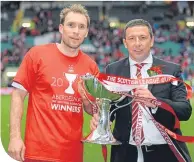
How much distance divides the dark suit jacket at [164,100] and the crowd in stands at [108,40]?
1469cm

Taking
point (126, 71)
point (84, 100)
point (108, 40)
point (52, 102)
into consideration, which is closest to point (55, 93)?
point (52, 102)

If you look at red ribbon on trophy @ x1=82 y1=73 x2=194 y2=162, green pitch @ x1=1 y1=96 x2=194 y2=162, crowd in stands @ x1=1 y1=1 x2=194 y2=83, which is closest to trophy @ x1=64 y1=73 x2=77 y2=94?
red ribbon on trophy @ x1=82 y1=73 x2=194 y2=162

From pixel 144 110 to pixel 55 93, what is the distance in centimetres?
52

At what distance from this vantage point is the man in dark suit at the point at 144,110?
6.91 feet

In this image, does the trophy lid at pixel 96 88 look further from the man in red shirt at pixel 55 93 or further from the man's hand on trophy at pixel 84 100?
the man in red shirt at pixel 55 93

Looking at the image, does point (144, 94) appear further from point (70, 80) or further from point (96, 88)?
point (70, 80)

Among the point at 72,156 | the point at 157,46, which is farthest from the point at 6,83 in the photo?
the point at 72,156

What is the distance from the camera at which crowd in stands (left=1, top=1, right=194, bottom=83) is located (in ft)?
58.3

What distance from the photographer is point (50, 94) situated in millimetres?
2297

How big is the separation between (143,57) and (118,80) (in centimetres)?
21

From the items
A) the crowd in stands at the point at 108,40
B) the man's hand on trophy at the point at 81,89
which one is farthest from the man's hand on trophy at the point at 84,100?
the crowd in stands at the point at 108,40

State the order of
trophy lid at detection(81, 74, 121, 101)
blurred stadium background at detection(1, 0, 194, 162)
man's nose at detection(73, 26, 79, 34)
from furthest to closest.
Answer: blurred stadium background at detection(1, 0, 194, 162) < man's nose at detection(73, 26, 79, 34) < trophy lid at detection(81, 74, 121, 101)

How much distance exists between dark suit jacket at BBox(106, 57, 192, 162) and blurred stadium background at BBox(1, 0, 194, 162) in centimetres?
1513

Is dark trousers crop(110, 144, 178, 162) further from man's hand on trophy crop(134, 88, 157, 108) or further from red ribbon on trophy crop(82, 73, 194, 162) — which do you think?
man's hand on trophy crop(134, 88, 157, 108)
